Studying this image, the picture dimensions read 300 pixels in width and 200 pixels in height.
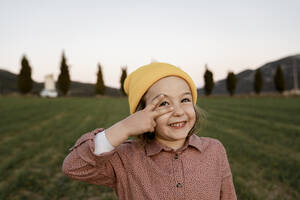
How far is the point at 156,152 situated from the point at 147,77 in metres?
0.45

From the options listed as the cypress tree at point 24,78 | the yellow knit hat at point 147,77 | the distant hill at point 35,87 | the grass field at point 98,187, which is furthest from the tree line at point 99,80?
the yellow knit hat at point 147,77

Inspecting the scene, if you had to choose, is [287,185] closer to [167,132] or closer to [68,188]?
[167,132]

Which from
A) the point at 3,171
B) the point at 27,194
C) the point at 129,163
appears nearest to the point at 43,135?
the point at 3,171

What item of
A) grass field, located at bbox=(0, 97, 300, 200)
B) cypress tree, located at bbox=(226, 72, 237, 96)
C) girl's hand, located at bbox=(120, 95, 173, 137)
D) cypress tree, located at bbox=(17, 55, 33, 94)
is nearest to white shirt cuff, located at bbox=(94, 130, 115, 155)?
girl's hand, located at bbox=(120, 95, 173, 137)

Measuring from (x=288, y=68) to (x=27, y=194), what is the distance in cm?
11695

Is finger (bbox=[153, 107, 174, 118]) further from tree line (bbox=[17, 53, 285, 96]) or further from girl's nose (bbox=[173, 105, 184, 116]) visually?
tree line (bbox=[17, 53, 285, 96])

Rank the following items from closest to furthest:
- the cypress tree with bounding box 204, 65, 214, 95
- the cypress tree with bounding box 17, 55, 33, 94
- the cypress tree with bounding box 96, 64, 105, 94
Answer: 1. the cypress tree with bounding box 17, 55, 33, 94
2. the cypress tree with bounding box 204, 65, 214, 95
3. the cypress tree with bounding box 96, 64, 105, 94

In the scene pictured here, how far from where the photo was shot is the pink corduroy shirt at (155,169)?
1.25 m

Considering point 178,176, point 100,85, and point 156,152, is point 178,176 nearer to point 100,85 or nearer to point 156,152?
point 156,152

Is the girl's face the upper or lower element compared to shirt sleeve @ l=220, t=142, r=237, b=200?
upper

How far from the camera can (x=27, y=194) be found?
10.8ft

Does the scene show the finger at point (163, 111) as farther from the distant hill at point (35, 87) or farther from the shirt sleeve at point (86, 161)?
the distant hill at point (35, 87)

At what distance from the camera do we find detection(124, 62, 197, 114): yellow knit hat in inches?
55.6

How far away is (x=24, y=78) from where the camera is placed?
126 ft
